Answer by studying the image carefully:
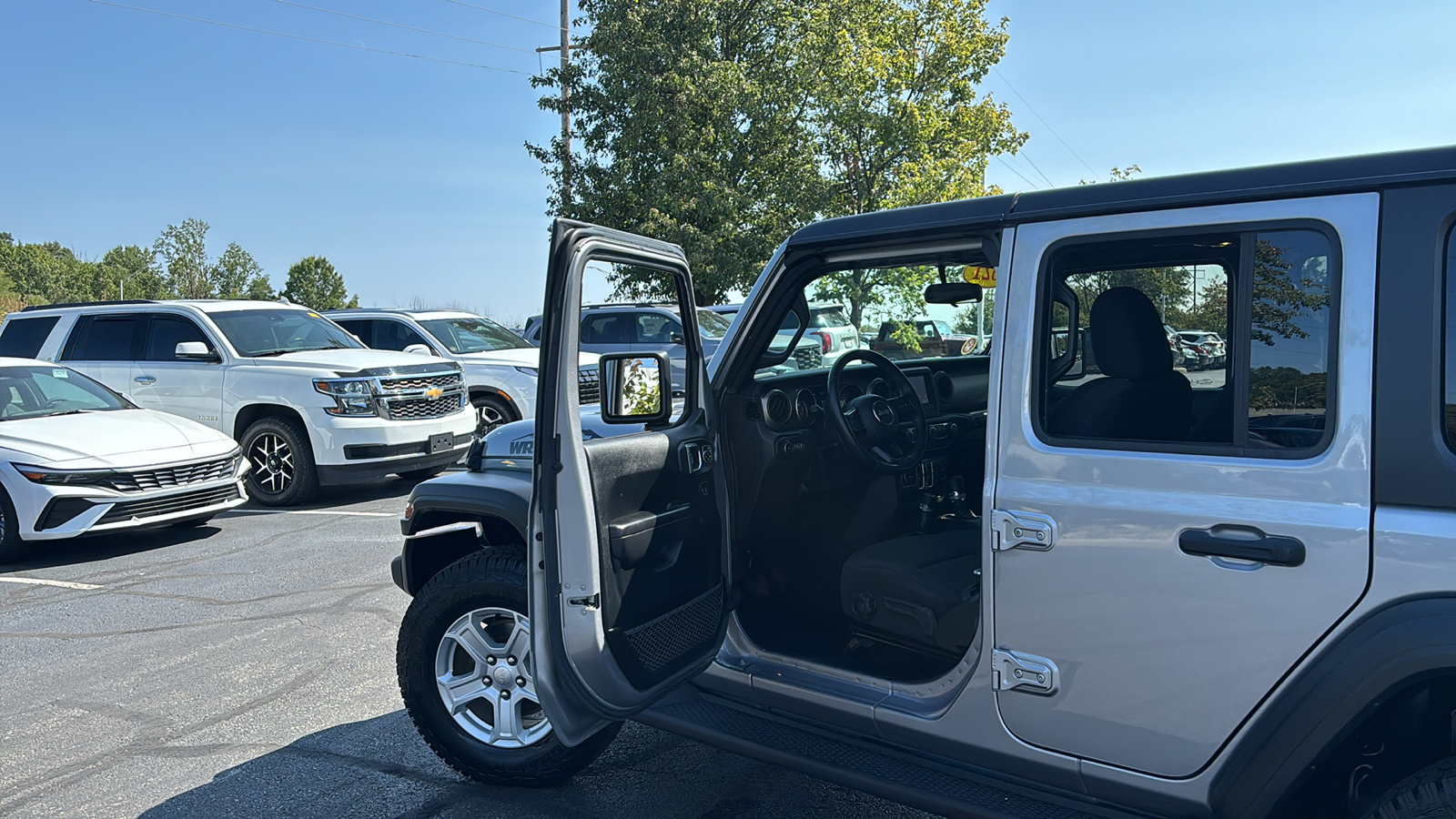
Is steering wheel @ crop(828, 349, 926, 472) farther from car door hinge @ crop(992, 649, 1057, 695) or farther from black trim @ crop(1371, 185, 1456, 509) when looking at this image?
black trim @ crop(1371, 185, 1456, 509)

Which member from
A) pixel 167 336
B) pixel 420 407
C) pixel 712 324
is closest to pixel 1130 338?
pixel 420 407

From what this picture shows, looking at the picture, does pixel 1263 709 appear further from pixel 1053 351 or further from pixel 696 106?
pixel 696 106

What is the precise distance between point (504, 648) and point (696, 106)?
22079 millimetres

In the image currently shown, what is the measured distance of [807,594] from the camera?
12.1 ft

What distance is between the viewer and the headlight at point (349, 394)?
9.12 m

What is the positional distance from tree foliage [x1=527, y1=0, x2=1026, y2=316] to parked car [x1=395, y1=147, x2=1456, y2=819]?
67.1ft

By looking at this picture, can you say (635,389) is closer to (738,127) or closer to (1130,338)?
(1130,338)

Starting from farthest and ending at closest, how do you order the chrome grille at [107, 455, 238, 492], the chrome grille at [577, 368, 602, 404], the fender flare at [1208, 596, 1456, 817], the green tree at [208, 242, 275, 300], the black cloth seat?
A: the green tree at [208, 242, 275, 300] → the chrome grille at [577, 368, 602, 404] → the chrome grille at [107, 455, 238, 492] → the black cloth seat → the fender flare at [1208, 596, 1456, 817]

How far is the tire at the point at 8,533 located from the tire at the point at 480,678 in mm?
5230

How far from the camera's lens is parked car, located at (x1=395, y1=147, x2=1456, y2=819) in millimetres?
2111

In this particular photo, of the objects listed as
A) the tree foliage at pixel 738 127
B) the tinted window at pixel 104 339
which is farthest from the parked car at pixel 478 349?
the tree foliage at pixel 738 127

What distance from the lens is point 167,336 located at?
10023mm

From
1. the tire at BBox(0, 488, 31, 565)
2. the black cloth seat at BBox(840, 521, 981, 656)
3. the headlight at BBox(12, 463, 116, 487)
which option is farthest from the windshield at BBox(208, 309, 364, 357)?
the black cloth seat at BBox(840, 521, 981, 656)

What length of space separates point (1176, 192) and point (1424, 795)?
137 cm
